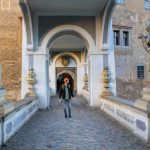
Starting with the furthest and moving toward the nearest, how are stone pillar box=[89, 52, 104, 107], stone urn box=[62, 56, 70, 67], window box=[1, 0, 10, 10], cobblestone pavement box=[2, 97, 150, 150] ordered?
window box=[1, 0, 10, 10] → stone urn box=[62, 56, 70, 67] → stone pillar box=[89, 52, 104, 107] → cobblestone pavement box=[2, 97, 150, 150]

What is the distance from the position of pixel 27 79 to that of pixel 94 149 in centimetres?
813

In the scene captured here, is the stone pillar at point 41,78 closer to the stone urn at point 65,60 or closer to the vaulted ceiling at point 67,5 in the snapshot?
the vaulted ceiling at point 67,5

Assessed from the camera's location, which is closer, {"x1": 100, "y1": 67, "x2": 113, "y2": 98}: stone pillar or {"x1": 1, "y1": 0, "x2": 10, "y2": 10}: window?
{"x1": 100, "y1": 67, "x2": 113, "y2": 98}: stone pillar

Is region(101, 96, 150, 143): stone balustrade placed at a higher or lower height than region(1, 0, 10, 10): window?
lower

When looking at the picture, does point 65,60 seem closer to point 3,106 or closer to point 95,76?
point 95,76

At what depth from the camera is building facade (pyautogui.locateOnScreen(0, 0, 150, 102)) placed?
13.4 m

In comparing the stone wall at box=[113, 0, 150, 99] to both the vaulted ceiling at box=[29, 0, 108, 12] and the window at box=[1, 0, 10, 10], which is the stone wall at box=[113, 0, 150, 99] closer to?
the window at box=[1, 0, 10, 10]

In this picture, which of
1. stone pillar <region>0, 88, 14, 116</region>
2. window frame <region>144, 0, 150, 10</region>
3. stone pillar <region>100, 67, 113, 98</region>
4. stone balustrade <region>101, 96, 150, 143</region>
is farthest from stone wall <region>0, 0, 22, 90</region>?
stone pillar <region>0, 88, 14, 116</region>

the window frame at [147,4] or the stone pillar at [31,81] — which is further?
the window frame at [147,4]

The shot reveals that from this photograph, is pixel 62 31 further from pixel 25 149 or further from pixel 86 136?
pixel 25 149

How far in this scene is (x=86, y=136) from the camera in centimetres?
689

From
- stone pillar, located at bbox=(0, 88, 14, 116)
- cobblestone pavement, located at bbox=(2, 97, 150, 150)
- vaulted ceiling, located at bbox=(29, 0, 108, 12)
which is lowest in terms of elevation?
cobblestone pavement, located at bbox=(2, 97, 150, 150)

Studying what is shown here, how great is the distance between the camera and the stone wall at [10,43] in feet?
73.9

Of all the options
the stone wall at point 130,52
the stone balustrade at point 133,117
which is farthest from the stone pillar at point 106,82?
the stone wall at point 130,52
